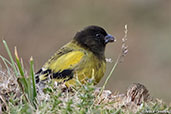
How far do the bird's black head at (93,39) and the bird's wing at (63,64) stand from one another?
45cm

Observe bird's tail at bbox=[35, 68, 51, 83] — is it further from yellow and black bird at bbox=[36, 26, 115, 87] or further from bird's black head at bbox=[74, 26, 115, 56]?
bird's black head at bbox=[74, 26, 115, 56]

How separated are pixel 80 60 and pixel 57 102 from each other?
2974mm

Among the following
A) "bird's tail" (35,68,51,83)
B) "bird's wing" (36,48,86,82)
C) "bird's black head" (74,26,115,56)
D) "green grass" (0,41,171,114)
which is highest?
"bird's black head" (74,26,115,56)

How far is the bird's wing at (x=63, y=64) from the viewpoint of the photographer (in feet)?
21.7

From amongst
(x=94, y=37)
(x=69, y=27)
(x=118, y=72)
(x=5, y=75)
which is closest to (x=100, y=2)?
(x=69, y=27)

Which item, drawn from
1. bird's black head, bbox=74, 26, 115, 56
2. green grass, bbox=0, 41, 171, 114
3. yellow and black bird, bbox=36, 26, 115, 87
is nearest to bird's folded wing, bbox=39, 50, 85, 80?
yellow and black bird, bbox=36, 26, 115, 87

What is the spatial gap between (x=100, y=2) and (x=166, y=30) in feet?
10.5

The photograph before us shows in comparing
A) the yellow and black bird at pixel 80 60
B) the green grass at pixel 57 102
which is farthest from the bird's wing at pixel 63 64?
the green grass at pixel 57 102

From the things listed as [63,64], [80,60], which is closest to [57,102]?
[63,64]

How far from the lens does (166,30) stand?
54.9 ft

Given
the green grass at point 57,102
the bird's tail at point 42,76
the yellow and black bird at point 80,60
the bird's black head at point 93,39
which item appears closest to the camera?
the green grass at point 57,102

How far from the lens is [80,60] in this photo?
23.1 feet

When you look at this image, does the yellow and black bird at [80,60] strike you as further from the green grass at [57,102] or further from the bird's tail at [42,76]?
the green grass at [57,102]

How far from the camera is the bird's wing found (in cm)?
661
